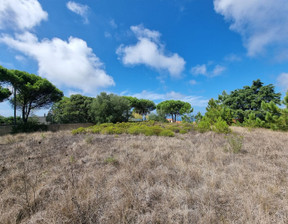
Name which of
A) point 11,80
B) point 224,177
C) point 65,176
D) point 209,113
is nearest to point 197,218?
point 224,177

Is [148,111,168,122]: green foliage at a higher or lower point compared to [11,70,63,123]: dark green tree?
lower

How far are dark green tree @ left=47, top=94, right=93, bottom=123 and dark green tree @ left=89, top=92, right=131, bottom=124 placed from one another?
5.10 feet

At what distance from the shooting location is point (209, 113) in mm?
10312

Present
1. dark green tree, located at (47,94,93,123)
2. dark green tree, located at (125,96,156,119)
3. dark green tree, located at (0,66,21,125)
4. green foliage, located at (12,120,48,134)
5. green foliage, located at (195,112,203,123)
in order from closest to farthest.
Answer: dark green tree, located at (0,66,21,125)
green foliage, located at (12,120,48,134)
green foliage, located at (195,112,203,123)
dark green tree, located at (47,94,93,123)
dark green tree, located at (125,96,156,119)

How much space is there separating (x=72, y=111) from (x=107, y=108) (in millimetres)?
5189

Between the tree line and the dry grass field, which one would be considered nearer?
the dry grass field

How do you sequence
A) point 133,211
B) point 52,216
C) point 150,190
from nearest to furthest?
1. point 52,216
2. point 133,211
3. point 150,190

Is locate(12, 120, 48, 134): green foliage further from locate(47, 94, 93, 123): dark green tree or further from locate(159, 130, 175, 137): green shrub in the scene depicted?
locate(159, 130, 175, 137): green shrub

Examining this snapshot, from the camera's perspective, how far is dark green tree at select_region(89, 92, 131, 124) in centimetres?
1566

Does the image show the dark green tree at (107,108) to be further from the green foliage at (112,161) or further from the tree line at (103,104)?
the green foliage at (112,161)

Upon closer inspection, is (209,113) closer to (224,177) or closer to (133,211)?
(224,177)

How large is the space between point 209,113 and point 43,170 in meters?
11.4

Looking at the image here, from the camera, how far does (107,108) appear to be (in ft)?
52.3

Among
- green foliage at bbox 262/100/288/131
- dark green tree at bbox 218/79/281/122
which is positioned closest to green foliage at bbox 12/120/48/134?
green foliage at bbox 262/100/288/131
